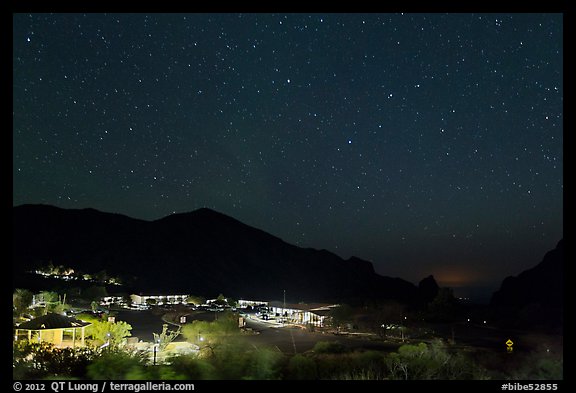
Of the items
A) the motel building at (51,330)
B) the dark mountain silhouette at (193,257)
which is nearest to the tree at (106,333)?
the motel building at (51,330)

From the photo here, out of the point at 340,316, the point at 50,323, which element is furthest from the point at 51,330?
the point at 340,316

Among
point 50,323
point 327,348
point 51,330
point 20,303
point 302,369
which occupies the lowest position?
point 327,348

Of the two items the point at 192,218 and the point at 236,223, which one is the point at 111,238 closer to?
the point at 192,218

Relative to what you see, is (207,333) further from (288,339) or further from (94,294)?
Answer: (94,294)

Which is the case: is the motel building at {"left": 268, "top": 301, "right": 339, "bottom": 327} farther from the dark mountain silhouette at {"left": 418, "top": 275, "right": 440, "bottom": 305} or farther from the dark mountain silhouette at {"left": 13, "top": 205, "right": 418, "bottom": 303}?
the dark mountain silhouette at {"left": 418, "top": 275, "right": 440, "bottom": 305}

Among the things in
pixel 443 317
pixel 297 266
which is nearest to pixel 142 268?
pixel 297 266

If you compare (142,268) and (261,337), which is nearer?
(261,337)
